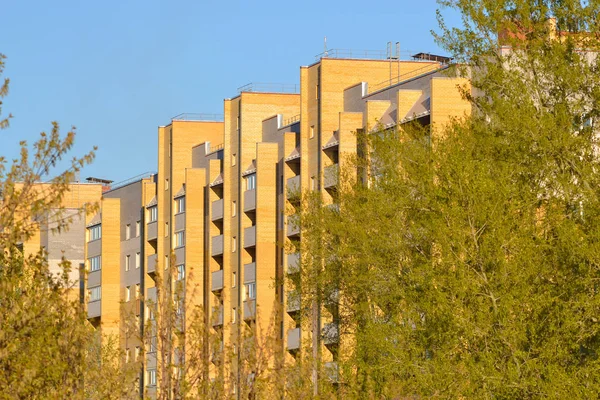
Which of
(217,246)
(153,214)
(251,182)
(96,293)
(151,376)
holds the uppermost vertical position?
(251,182)

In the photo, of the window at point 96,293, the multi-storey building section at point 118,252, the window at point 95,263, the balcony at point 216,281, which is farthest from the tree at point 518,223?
the window at point 95,263

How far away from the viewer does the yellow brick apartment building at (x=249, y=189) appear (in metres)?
77.9

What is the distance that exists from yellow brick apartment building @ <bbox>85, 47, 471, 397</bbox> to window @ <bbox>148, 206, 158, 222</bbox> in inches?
5.7

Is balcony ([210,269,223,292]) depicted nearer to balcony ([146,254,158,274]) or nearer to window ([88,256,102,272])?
balcony ([146,254,158,274])

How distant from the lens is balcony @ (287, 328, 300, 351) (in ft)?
281

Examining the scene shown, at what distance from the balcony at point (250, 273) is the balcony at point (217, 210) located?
6.36m

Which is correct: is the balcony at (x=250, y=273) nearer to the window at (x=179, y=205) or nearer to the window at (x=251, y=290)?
the window at (x=251, y=290)

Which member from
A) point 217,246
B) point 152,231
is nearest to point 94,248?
point 152,231

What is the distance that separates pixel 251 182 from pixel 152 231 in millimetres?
16013

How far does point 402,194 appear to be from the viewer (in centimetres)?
5394

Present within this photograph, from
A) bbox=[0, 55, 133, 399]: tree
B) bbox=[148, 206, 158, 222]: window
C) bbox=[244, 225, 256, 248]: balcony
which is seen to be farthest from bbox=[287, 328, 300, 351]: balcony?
bbox=[0, 55, 133, 399]: tree

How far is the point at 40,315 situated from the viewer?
22.3m

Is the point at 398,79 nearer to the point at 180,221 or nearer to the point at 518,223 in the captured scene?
the point at 180,221

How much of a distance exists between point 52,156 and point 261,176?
6950cm
